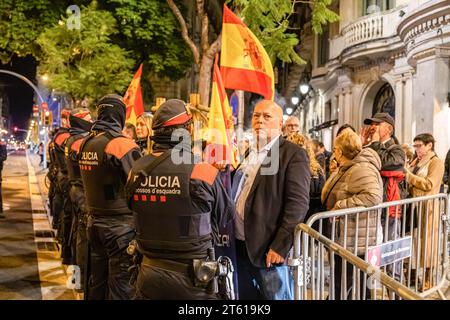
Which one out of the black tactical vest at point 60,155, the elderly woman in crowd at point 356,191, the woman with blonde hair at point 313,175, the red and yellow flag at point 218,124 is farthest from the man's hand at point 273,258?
the black tactical vest at point 60,155

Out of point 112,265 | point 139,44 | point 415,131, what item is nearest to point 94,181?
point 112,265

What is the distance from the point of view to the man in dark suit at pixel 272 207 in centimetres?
414

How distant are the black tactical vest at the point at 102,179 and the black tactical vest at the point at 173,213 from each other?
54.2 inches

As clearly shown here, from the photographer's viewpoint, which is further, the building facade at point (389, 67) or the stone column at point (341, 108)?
the stone column at point (341, 108)

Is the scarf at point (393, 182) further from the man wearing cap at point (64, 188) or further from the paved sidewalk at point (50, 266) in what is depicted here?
the man wearing cap at point (64, 188)

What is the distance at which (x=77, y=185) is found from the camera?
21.6 feet

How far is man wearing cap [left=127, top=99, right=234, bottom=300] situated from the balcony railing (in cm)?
1428

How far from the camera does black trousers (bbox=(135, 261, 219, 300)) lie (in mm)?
3594

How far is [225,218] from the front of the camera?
3.83 m

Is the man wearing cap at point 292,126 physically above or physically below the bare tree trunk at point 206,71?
below

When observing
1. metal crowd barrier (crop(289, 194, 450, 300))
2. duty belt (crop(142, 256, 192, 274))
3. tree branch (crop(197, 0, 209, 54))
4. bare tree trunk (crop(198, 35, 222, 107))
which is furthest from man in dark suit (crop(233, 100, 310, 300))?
tree branch (crop(197, 0, 209, 54))

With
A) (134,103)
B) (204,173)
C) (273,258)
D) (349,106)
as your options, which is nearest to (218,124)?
(273,258)

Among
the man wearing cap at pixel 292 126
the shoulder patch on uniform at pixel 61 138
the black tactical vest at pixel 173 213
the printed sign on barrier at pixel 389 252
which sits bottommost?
the printed sign on barrier at pixel 389 252

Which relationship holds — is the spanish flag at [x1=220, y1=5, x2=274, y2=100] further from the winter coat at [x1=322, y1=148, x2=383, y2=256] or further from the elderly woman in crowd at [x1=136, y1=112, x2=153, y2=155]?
the elderly woman in crowd at [x1=136, y1=112, x2=153, y2=155]
